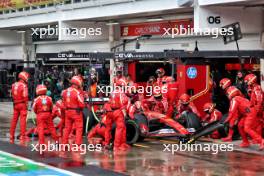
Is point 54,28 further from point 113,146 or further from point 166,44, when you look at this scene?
point 113,146

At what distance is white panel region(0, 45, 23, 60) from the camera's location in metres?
34.8

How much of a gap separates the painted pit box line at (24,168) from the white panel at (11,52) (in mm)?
21927

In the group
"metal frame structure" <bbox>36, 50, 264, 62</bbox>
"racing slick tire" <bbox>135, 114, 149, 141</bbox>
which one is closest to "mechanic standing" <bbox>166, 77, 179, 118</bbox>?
"metal frame structure" <bbox>36, 50, 264, 62</bbox>

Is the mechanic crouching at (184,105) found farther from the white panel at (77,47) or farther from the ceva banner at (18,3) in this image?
the ceva banner at (18,3)

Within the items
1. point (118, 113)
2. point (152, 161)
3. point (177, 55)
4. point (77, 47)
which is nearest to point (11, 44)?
point (77, 47)

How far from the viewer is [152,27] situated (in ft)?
79.9

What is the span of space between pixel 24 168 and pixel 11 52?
24215 mm

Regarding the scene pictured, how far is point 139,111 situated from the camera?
51.6ft

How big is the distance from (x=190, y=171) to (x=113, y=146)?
340 centimetres

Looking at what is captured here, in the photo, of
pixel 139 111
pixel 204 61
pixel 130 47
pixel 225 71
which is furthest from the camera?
pixel 130 47

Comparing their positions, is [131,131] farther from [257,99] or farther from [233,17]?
[233,17]

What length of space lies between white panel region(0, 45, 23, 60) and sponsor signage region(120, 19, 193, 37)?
10.3m

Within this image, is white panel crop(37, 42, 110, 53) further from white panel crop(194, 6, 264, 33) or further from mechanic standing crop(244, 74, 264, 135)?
mechanic standing crop(244, 74, 264, 135)

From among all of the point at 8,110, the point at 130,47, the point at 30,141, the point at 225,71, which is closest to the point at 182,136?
the point at 30,141
